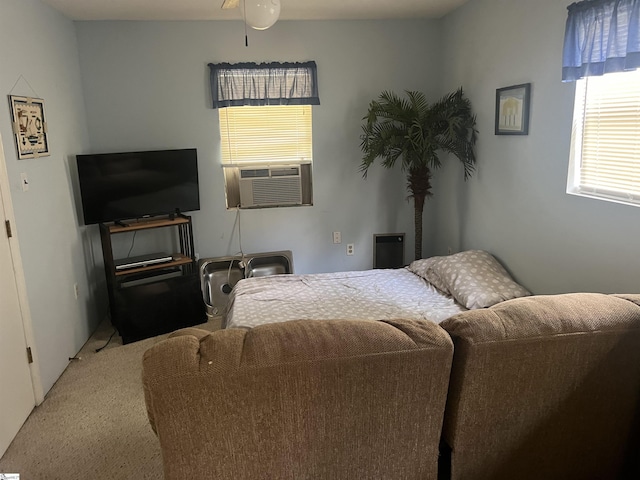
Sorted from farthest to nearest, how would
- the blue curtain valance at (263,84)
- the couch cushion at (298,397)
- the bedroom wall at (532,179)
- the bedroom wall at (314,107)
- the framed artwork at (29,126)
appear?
the blue curtain valance at (263,84), the bedroom wall at (314,107), the framed artwork at (29,126), the bedroom wall at (532,179), the couch cushion at (298,397)

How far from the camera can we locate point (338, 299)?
10.2ft

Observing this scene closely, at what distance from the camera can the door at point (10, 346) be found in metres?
2.43

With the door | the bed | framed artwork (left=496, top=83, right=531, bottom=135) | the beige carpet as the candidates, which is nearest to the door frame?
the door

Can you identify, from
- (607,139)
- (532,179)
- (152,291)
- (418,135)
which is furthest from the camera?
(418,135)

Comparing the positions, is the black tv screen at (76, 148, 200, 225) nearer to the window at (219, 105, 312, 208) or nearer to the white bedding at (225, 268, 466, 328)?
the window at (219, 105, 312, 208)

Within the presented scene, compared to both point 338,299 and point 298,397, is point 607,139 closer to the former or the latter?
point 338,299

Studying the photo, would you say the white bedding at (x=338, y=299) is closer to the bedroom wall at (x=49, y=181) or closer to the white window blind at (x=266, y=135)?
the bedroom wall at (x=49, y=181)

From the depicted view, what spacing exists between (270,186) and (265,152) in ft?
1.03

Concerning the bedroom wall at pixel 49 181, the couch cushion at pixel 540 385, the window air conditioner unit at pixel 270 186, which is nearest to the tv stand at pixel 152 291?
the bedroom wall at pixel 49 181

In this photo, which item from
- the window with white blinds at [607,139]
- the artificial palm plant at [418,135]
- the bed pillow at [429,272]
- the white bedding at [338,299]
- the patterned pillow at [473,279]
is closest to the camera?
the window with white blinds at [607,139]

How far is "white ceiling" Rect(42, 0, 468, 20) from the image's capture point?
337 centimetres

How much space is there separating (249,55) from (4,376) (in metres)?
2.99

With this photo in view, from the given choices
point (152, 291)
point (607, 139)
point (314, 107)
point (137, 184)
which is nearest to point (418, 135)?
point (314, 107)

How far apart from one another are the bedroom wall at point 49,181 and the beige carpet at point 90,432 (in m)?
0.21
